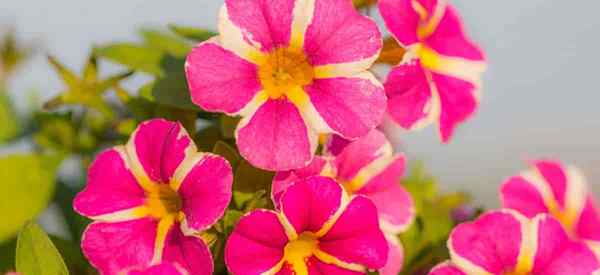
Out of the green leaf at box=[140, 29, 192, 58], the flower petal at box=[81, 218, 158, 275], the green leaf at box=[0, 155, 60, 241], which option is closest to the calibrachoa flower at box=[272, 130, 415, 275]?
the flower petal at box=[81, 218, 158, 275]

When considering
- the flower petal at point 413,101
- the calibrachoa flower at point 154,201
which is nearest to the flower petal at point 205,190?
the calibrachoa flower at point 154,201

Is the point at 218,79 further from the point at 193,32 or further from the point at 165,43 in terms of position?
the point at 165,43

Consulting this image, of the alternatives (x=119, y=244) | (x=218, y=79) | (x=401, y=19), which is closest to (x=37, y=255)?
(x=119, y=244)

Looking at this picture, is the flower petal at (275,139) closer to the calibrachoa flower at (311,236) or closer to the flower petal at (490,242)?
the calibrachoa flower at (311,236)

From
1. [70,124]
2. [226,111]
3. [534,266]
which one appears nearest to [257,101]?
[226,111]

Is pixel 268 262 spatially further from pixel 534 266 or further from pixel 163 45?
pixel 163 45

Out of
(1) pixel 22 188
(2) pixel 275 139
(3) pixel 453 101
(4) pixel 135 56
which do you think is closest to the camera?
(2) pixel 275 139

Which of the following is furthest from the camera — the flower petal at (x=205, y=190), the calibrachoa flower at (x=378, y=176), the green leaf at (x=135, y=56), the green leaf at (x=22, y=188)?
A: the green leaf at (x=22, y=188)
